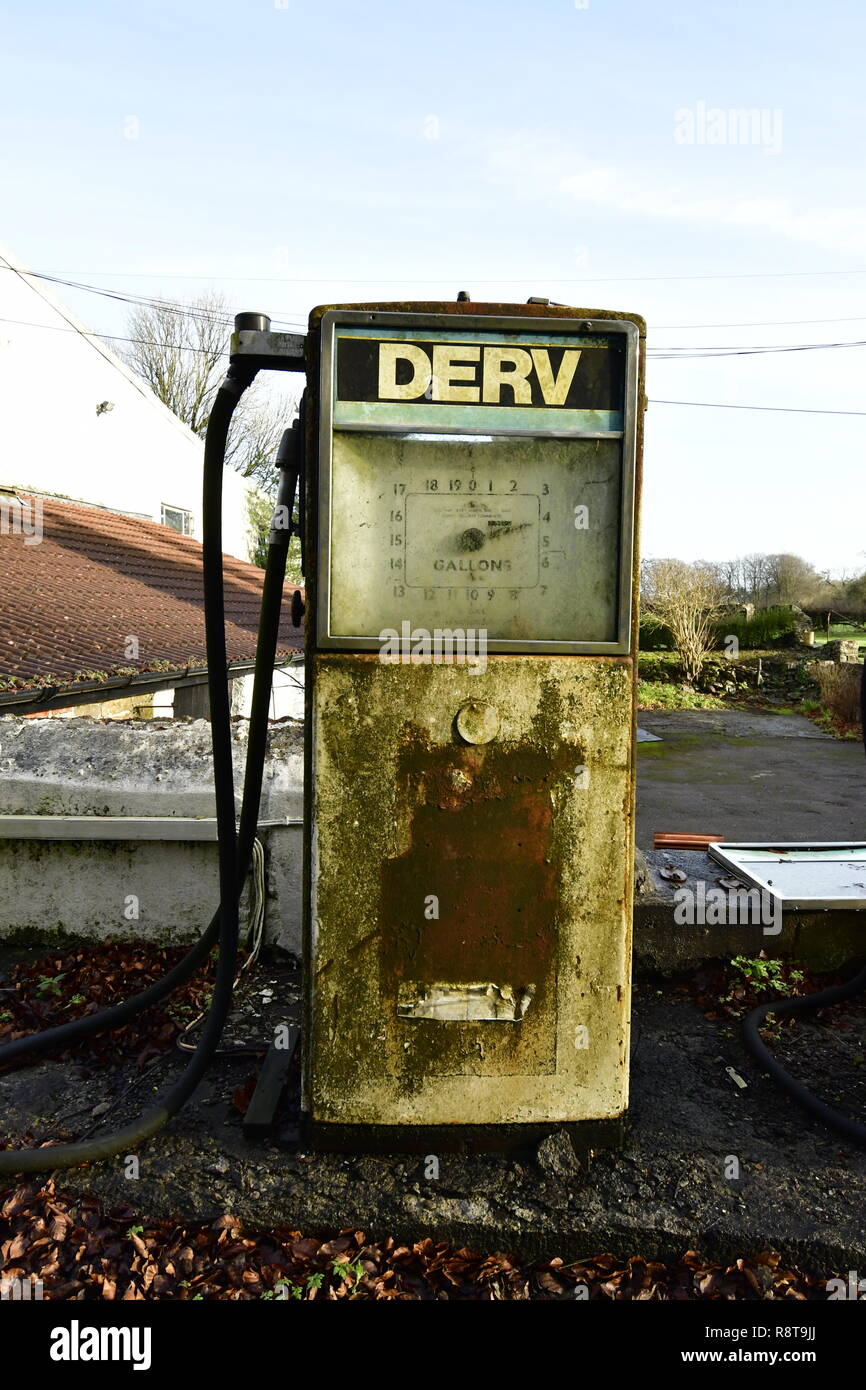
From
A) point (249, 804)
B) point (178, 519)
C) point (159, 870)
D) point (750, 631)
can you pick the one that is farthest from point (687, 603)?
point (249, 804)

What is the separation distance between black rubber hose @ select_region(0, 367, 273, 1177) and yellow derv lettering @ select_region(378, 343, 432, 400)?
44 centimetres

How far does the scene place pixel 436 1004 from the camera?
2.24 m

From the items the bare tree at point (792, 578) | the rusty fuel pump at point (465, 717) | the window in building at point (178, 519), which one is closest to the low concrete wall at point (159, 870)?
the rusty fuel pump at point (465, 717)

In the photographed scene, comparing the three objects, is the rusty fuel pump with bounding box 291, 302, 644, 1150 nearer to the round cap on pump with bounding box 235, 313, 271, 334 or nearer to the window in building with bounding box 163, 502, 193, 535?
the round cap on pump with bounding box 235, 313, 271, 334

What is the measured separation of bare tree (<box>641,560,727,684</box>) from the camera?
24281 mm

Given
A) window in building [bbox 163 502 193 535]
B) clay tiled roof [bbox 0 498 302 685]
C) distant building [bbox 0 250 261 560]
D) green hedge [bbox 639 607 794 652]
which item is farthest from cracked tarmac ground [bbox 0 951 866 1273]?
green hedge [bbox 639 607 794 652]

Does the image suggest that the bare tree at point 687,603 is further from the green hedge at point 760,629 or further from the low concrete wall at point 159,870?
the low concrete wall at point 159,870

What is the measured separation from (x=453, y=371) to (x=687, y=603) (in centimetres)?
2370

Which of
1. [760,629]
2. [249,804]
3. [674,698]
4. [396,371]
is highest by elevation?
[396,371]

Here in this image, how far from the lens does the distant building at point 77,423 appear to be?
37.4ft

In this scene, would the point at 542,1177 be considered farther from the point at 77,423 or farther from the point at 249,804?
the point at 77,423

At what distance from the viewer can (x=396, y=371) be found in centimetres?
220
